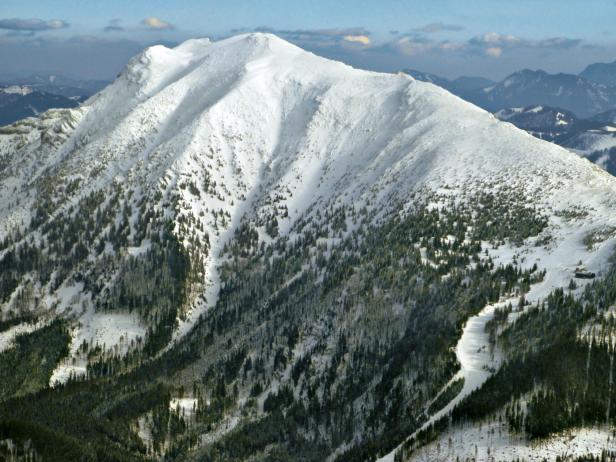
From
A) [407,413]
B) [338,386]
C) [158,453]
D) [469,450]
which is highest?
[469,450]

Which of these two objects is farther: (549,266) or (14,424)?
(549,266)

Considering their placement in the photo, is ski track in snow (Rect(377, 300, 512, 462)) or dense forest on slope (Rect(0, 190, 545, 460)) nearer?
ski track in snow (Rect(377, 300, 512, 462))

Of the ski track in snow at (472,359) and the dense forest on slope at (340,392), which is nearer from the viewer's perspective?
the ski track in snow at (472,359)

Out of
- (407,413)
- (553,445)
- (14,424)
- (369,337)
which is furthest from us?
(369,337)

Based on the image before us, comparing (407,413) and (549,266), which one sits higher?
(549,266)

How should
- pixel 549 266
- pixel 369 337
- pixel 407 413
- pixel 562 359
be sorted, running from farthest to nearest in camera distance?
pixel 369 337 → pixel 549 266 → pixel 407 413 → pixel 562 359

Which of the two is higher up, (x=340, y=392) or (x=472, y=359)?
(x=472, y=359)

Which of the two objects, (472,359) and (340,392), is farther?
(340,392)

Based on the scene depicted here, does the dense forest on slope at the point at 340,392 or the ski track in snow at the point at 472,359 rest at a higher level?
the ski track in snow at the point at 472,359

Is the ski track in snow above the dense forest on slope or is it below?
above

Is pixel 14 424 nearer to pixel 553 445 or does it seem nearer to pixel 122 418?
pixel 122 418

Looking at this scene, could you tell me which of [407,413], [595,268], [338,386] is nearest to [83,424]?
[338,386]
